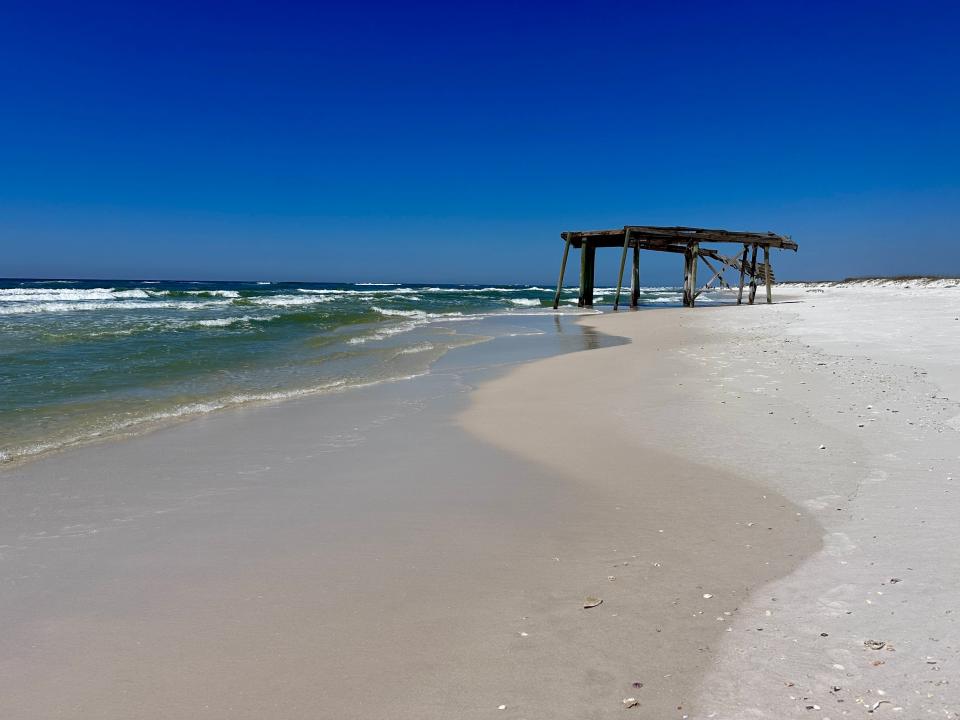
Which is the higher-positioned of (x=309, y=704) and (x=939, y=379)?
(x=939, y=379)

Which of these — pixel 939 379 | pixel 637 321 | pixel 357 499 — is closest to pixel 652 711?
pixel 357 499

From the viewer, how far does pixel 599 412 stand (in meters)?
6.58

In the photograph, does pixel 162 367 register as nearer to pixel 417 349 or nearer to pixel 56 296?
pixel 417 349

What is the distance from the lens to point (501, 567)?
9.96 feet

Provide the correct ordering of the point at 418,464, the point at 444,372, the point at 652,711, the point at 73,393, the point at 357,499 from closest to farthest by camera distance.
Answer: the point at 652,711 < the point at 357,499 < the point at 418,464 < the point at 73,393 < the point at 444,372

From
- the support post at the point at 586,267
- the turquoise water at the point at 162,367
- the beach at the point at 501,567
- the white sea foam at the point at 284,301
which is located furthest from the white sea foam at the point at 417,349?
the white sea foam at the point at 284,301

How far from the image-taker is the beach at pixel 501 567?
6.87ft

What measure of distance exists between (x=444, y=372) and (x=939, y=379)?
662 cm

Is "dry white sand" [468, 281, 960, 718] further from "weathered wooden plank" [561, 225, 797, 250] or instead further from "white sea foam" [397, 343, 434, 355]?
"weathered wooden plank" [561, 225, 797, 250]

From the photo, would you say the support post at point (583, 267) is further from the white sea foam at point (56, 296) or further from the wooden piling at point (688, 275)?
the white sea foam at point (56, 296)

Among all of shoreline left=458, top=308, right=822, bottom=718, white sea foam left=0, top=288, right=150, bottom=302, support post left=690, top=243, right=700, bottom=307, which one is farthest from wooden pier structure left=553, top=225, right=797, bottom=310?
white sea foam left=0, top=288, right=150, bottom=302

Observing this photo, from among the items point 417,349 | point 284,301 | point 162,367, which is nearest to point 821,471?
point 162,367

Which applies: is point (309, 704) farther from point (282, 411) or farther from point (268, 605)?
point (282, 411)

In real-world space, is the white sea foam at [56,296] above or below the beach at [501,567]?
above
